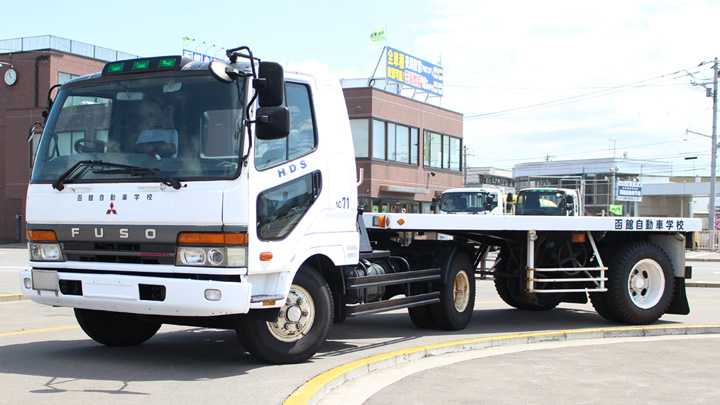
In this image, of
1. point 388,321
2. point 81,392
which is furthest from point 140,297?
point 388,321

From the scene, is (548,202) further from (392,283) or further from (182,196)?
(182,196)

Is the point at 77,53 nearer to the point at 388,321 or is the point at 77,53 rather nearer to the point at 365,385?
the point at 388,321

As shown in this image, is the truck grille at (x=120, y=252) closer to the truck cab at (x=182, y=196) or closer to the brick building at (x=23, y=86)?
the truck cab at (x=182, y=196)

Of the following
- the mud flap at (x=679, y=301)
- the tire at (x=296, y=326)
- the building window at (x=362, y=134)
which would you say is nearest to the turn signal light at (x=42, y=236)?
the tire at (x=296, y=326)

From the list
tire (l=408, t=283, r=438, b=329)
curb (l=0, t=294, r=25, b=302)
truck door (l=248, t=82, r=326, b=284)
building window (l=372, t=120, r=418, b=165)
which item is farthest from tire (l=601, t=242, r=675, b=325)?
building window (l=372, t=120, r=418, b=165)

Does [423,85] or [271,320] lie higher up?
[423,85]

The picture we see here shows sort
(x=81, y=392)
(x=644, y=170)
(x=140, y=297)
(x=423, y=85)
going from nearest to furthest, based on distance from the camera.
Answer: (x=81, y=392), (x=140, y=297), (x=423, y=85), (x=644, y=170)

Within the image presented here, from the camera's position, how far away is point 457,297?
10.0 meters

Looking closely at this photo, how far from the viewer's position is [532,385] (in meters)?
6.82

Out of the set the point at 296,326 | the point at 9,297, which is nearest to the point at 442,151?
the point at 9,297

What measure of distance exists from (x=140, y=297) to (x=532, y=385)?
366 centimetres

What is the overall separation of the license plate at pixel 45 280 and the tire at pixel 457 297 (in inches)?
190

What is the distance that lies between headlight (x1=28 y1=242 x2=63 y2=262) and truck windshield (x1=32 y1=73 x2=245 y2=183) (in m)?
0.61

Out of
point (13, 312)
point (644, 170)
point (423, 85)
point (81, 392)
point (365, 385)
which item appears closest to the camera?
point (81, 392)
